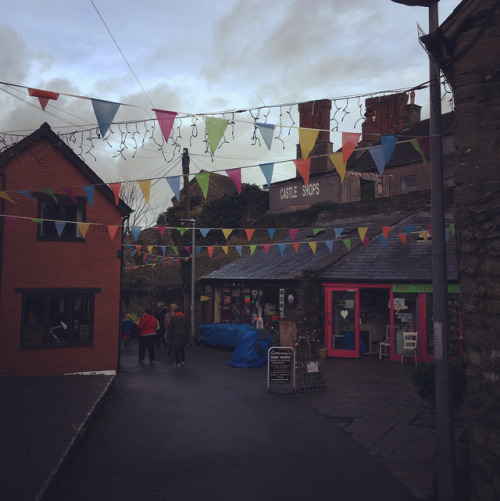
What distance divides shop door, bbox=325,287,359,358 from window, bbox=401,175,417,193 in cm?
1345

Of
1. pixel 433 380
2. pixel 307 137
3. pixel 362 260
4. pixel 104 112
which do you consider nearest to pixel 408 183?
pixel 362 260

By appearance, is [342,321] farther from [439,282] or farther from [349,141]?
[439,282]

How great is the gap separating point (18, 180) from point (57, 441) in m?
8.58

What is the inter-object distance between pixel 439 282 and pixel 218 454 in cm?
406

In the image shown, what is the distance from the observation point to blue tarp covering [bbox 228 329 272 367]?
1552cm

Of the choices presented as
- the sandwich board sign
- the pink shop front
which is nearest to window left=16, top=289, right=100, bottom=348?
the sandwich board sign

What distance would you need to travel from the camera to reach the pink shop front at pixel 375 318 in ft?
51.4

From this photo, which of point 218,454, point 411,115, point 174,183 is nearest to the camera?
point 218,454

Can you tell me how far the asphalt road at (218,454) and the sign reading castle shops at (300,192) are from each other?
19839mm

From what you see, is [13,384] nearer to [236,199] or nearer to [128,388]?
[128,388]

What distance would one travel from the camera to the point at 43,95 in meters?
6.20

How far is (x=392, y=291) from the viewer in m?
16.2

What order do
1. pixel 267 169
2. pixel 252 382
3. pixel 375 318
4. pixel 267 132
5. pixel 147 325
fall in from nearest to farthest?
pixel 267 132 < pixel 267 169 < pixel 252 382 < pixel 147 325 < pixel 375 318

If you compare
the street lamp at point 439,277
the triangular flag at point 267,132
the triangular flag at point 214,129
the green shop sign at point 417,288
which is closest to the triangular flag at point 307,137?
the triangular flag at point 267,132
